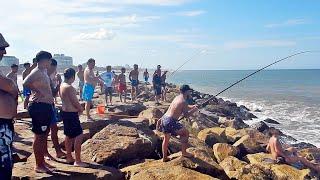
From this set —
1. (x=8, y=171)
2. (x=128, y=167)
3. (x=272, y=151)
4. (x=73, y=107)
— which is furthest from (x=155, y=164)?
(x=272, y=151)

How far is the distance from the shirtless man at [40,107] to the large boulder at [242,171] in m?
3.28

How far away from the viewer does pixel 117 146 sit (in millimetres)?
6461

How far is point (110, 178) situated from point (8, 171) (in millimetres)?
2139

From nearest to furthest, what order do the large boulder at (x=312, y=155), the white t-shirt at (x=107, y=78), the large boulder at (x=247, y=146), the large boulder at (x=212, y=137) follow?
the large boulder at (x=247, y=146) < the large boulder at (x=212, y=137) < the large boulder at (x=312, y=155) < the white t-shirt at (x=107, y=78)

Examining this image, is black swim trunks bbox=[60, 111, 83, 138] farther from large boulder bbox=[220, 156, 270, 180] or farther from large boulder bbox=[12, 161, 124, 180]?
large boulder bbox=[220, 156, 270, 180]

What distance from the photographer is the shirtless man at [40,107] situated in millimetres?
5020

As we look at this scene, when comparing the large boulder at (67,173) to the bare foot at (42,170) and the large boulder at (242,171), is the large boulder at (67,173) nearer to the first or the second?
the bare foot at (42,170)

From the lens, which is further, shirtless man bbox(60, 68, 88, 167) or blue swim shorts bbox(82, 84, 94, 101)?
blue swim shorts bbox(82, 84, 94, 101)

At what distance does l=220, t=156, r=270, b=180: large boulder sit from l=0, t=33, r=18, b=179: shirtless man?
168 inches

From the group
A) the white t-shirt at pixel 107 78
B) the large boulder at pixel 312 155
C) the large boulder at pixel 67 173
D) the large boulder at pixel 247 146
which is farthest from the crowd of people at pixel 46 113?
the white t-shirt at pixel 107 78

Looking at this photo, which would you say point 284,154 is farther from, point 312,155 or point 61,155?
point 61,155

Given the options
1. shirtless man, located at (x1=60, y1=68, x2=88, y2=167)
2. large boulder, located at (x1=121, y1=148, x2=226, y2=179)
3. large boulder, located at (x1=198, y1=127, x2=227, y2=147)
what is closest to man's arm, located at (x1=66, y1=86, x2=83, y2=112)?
shirtless man, located at (x1=60, y1=68, x2=88, y2=167)

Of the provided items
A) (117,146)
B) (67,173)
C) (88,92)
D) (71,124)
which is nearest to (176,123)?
(117,146)

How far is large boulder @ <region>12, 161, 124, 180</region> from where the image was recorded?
4895mm
